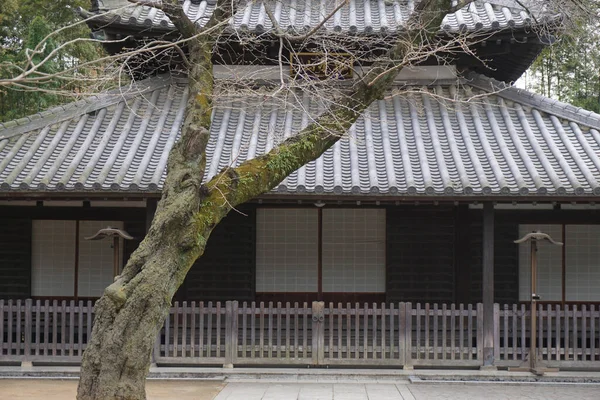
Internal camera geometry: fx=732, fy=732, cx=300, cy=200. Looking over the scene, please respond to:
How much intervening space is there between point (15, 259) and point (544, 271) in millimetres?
10070

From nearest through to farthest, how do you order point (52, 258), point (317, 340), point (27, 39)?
1. point (317, 340)
2. point (52, 258)
3. point (27, 39)

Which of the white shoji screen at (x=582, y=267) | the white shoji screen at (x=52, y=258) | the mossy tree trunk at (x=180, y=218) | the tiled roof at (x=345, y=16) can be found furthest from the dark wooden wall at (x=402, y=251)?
the mossy tree trunk at (x=180, y=218)

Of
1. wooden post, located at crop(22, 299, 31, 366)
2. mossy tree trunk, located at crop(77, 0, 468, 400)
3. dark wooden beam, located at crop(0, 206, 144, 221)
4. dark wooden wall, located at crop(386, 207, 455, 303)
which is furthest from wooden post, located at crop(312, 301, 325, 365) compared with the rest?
wooden post, located at crop(22, 299, 31, 366)

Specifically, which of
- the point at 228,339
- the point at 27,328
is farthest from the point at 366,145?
the point at 27,328

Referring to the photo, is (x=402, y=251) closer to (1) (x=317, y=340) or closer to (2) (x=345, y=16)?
(1) (x=317, y=340)

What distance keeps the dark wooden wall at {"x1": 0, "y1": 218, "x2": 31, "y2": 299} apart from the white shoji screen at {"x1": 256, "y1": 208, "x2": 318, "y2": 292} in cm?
440

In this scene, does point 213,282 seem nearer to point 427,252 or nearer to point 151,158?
point 151,158

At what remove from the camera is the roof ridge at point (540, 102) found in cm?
1362

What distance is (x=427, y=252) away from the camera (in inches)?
543

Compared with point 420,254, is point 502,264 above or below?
below

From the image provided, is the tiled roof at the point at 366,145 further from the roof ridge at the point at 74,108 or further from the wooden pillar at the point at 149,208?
the wooden pillar at the point at 149,208

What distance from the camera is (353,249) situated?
45.7 feet

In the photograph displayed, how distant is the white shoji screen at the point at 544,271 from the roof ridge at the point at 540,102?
2194 millimetres

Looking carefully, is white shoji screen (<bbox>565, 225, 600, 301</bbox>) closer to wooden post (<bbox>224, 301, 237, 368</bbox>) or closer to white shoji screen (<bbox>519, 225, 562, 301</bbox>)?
white shoji screen (<bbox>519, 225, 562, 301</bbox>)
